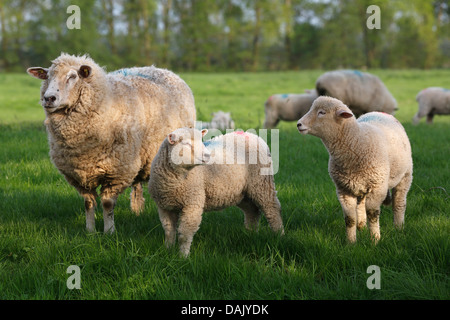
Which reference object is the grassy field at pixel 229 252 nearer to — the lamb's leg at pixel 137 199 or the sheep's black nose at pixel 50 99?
the lamb's leg at pixel 137 199

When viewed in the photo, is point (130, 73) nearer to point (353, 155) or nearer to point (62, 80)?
point (62, 80)

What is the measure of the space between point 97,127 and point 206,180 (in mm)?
1195

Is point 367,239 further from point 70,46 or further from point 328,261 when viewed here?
point 70,46

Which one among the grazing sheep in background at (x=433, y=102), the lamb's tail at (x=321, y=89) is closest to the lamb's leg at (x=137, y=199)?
the lamb's tail at (x=321, y=89)

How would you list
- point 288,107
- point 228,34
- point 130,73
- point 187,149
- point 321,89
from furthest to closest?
point 228,34
point 288,107
point 321,89
point 130,73
point 187,149

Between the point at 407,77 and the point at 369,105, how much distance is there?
19.3 metres

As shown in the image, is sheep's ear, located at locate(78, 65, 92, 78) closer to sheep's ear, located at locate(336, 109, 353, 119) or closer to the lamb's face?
the lamb's face

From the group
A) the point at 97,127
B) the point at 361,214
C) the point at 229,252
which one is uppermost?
the point at 97,127

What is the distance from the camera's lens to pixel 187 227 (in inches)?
133

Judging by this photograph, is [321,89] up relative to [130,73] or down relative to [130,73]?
down

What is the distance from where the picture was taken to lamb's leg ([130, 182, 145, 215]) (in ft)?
15.7

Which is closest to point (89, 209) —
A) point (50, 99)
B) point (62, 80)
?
point (50, 99)
